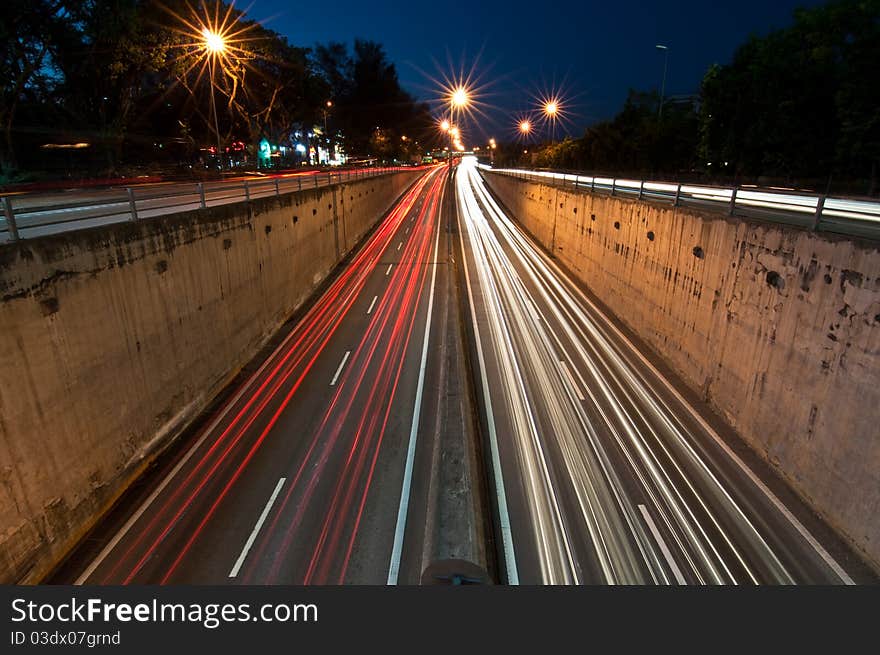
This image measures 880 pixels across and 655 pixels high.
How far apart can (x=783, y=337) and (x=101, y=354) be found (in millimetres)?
13613

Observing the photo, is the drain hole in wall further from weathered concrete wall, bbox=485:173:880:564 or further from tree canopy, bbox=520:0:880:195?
tree canopy, bbox=520:0:880:195

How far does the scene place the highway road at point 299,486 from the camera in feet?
24.7

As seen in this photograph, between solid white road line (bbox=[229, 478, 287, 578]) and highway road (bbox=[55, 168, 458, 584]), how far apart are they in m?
0.02

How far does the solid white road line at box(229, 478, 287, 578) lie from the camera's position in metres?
7.43

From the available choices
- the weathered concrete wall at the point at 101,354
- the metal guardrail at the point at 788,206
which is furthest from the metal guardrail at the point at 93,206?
the metal guardrail at the point at 788,206

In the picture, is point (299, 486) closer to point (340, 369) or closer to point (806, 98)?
point (340, 369)

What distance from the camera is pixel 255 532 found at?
820 centimetres

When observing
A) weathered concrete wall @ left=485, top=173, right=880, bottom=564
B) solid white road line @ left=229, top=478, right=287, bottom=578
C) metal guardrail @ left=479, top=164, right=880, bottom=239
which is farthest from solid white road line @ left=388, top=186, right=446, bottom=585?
metal guardrail @ left=479, top=164, right=880, bottom=239

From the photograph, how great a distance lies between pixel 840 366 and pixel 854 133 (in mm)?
26167

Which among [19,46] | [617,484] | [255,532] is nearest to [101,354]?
[255,532]

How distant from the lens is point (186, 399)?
11641mm

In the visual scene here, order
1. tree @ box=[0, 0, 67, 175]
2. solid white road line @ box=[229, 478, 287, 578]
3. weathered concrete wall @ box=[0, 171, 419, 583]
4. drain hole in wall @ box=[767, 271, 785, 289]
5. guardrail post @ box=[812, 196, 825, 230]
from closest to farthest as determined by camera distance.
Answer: weathered concrete wall @ box=[0, 171, 419, 583], solid white road line @ box=[229, 478, 287, 578], guardrail post @ box=[812, 196, 825, 230], drain hole in wall @ box=[767, 271, 785, 289], tree @ box=[0, 0, 67, 175]

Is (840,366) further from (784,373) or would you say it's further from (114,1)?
(114,1)

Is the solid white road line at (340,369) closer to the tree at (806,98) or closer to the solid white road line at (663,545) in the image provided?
the solid white road line at (663,545)
